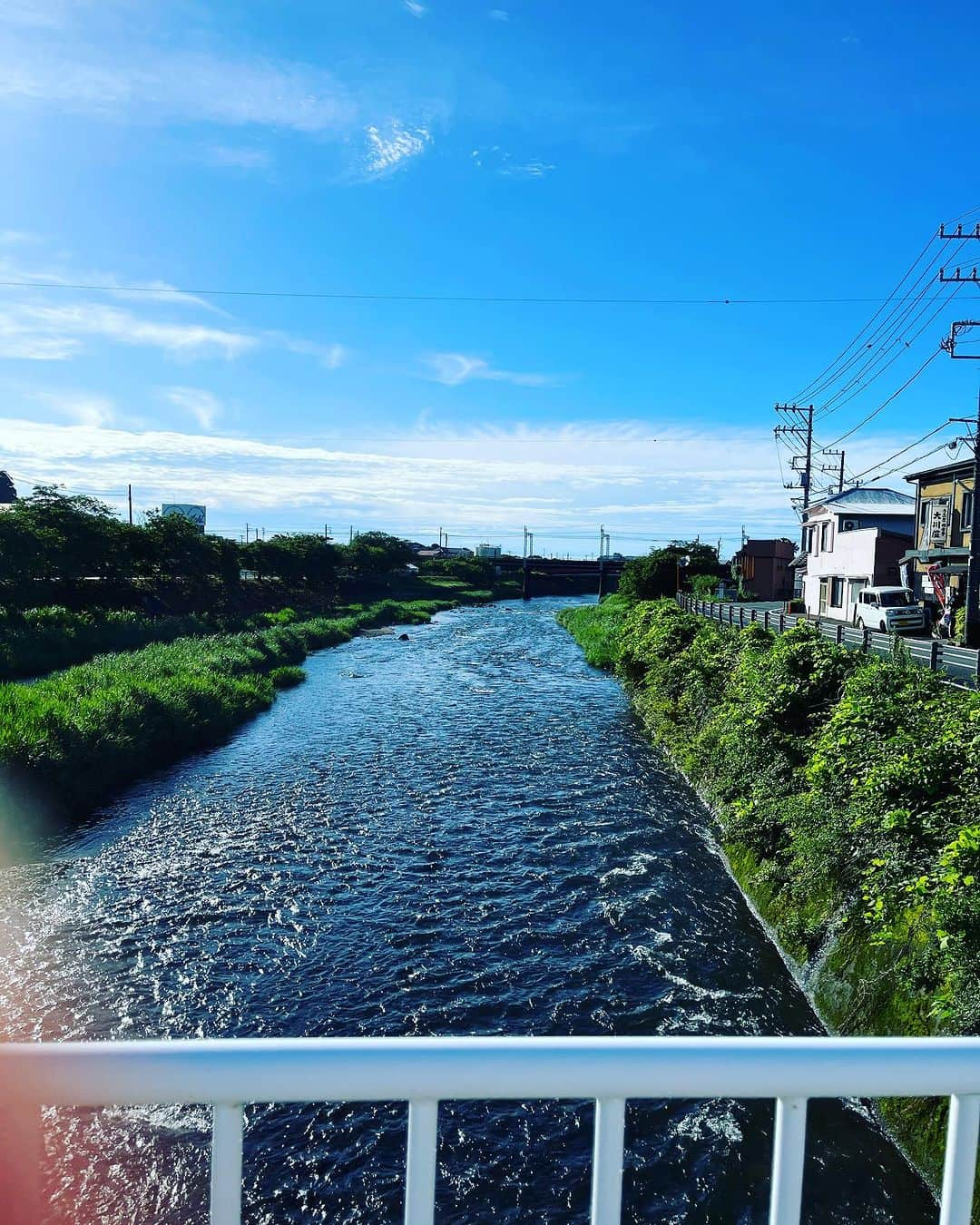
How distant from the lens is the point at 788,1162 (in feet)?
5.59

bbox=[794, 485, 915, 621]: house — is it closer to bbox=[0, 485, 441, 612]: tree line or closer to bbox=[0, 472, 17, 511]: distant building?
bbox=[0, 485, 441, 612]: tree line

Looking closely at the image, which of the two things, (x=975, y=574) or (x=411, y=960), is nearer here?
(x=411, y=960)

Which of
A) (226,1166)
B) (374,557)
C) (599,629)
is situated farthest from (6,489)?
(226,1166)

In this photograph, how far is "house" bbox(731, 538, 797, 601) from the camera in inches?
2616

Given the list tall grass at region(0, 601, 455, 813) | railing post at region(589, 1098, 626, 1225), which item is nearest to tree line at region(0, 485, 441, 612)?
tall grass at region(0, 601, 455, 813)

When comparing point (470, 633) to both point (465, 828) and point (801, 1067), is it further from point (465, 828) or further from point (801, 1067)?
point (801, 1067)

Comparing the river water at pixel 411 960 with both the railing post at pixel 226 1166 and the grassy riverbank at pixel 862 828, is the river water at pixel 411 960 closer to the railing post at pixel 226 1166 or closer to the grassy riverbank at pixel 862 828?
the grassy riverbank at pixel 862 828

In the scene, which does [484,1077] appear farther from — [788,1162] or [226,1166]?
[788,1162]

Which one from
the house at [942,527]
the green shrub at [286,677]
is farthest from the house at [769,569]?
the green shrub at [286,677]

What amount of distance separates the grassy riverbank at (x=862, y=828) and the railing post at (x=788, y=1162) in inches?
264

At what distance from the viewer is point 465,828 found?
17.3 m

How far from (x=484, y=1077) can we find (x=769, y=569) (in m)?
69.2

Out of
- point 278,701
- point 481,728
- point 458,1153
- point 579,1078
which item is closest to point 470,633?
point 278,701

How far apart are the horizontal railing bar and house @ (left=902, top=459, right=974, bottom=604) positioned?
35126mm
